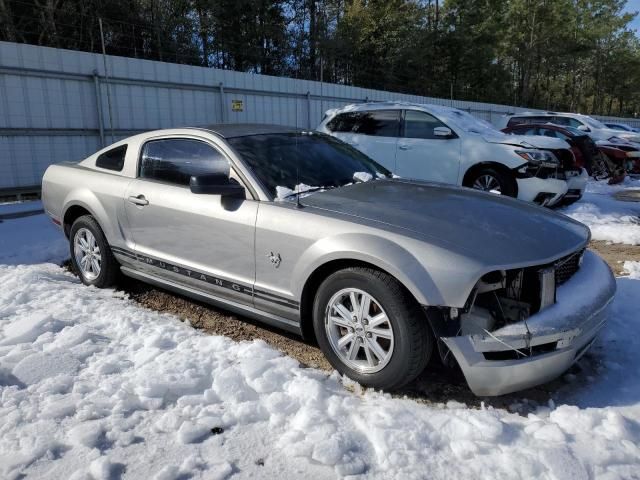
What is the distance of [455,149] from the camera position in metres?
7.66

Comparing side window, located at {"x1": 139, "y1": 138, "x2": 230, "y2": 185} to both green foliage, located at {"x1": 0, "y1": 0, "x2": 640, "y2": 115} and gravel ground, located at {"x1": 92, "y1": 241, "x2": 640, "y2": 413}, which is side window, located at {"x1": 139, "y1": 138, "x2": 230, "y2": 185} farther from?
green foliage, located at {"x1": 0, "y1": 0, "x2": 640, "y2": 115}

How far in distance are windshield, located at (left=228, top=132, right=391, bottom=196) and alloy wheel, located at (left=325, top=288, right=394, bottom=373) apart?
0.92 metres

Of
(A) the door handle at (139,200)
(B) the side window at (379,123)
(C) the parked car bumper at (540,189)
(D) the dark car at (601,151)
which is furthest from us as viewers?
(D) the dark car at (601,151)

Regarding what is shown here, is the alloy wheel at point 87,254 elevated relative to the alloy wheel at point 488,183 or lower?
lower

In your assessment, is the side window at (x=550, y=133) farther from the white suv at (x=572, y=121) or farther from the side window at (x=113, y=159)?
the side window at (x=113, y=159)

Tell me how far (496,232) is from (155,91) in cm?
912

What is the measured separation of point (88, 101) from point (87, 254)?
588cm

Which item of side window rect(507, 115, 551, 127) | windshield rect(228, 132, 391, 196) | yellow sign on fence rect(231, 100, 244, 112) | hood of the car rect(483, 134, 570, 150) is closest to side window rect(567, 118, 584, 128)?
side window rect(507, 115, 551, 127)

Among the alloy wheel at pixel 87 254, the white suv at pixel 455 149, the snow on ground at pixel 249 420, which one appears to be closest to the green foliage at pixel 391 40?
the white suv at pixel 455 149

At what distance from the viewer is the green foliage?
15.0 metres

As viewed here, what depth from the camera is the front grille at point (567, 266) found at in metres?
2.95

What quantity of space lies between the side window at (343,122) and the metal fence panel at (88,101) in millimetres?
3787

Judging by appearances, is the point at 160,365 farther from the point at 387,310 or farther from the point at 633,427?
the point at 633,427

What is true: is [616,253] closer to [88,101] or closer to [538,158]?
[538,158]
